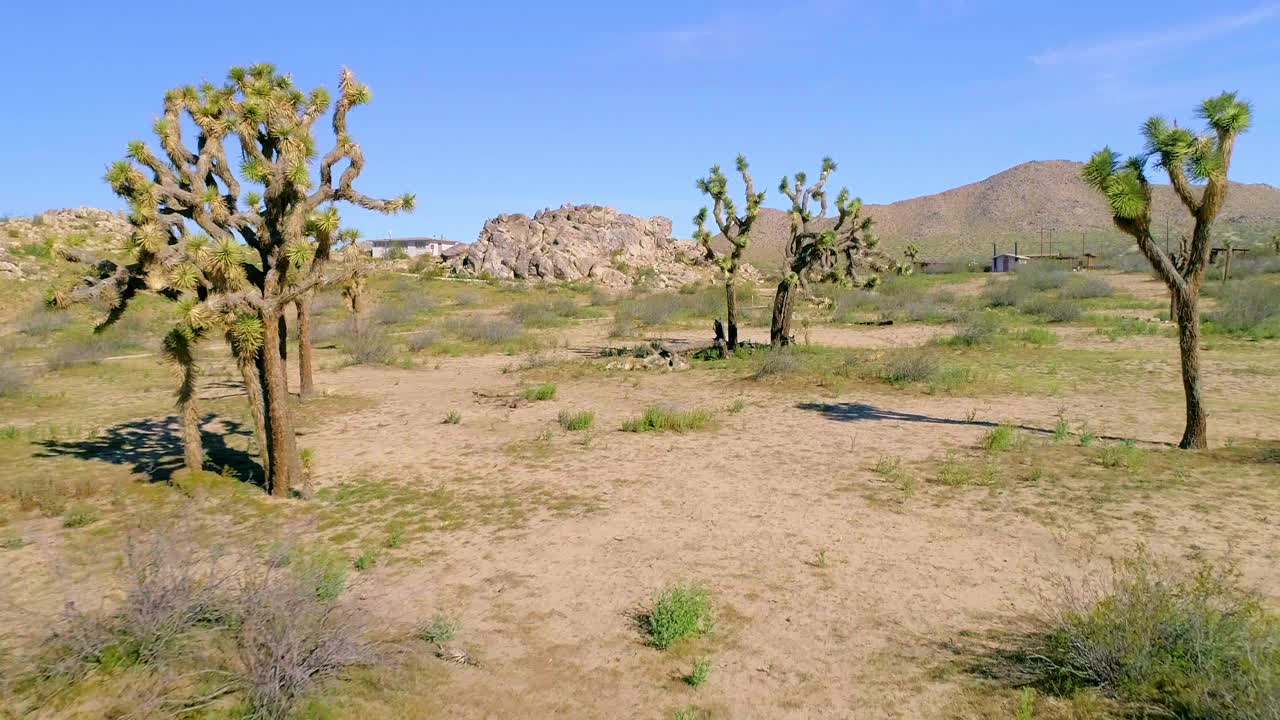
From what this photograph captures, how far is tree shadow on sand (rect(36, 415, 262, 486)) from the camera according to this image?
1018cm

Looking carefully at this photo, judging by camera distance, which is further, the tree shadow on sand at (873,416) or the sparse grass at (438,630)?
the tree shadow on sand at (873,416)

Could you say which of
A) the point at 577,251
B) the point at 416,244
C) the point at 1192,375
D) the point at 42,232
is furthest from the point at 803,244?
the point at 416,244

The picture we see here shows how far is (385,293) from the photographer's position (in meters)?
41.7

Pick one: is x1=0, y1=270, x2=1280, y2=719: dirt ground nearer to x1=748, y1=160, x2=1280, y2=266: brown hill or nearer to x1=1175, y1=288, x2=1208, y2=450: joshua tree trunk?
x1=1175, y1=288, x2=1208, y2=450: joshua tree trunk

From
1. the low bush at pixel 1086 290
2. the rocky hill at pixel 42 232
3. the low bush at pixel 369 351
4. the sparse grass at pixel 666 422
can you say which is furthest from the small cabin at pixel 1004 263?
the rocky hill at pixel 42 232

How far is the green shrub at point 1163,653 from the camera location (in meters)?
4.07

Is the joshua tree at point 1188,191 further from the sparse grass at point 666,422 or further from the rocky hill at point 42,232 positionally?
the rocky hill at point 42,232

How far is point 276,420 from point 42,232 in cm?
4639

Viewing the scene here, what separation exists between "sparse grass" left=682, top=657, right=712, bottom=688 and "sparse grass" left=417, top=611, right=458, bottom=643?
5.58ft

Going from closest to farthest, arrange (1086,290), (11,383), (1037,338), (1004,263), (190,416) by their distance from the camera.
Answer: (190,416)
(11,383)
(1037,338)
(1086,290)
(1004,263)

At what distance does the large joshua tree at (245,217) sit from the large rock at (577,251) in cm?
4011

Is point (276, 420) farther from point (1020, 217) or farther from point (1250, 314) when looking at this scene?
point (1020, 217)

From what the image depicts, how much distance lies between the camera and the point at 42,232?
43.4 meters

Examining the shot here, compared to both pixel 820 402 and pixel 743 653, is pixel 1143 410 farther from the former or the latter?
pixel 743 653
